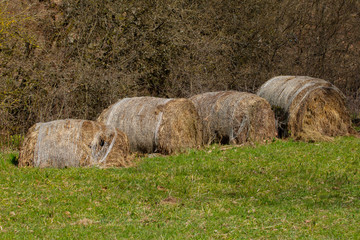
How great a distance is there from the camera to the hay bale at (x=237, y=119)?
480 inches

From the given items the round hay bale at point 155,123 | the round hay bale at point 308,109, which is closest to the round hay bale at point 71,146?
the round hay bale at point 155,123

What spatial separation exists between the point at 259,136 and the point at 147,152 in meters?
2.98

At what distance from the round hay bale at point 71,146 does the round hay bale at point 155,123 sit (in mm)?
1195

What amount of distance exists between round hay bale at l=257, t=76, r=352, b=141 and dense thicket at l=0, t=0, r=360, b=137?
142 inches

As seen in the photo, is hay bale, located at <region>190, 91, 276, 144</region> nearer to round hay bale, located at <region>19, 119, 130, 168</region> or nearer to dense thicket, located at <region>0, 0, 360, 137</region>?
round hay bale, located at <region>19, 119, 130, 168</region>

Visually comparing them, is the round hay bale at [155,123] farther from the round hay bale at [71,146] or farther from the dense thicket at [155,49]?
the dense thicket at [155,49]

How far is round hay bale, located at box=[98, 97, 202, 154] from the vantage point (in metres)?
11.0

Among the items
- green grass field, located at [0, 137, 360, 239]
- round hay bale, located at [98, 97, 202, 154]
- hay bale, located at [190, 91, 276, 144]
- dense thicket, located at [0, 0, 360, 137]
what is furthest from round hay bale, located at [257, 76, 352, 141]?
dense thicket, located at [0, 0, 360, 137]

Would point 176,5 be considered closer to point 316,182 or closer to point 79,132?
point 79,132

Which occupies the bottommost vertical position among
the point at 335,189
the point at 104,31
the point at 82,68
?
the point at 335,189

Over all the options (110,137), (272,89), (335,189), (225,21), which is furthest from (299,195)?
(225,21)

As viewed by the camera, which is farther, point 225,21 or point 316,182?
point 225,21

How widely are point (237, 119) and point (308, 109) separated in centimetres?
222

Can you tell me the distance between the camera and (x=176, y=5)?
16844 millimetres
